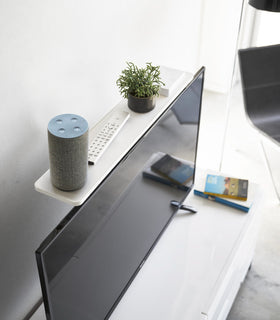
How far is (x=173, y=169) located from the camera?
1.89 metres

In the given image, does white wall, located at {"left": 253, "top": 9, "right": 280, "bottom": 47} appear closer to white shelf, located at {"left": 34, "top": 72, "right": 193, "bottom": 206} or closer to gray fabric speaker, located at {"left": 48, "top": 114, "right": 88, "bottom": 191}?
white shelf, located at {"left": 34, "top": 72, "right": 193, "bottom": 206}

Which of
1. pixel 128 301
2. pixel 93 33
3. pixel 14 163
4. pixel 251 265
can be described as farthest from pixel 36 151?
pixel 251 265

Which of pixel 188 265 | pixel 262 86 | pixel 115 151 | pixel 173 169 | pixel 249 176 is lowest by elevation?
pixel 249 176

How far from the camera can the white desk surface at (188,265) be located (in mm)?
1708

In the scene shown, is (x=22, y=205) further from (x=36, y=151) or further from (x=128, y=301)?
(x=128, y=301)

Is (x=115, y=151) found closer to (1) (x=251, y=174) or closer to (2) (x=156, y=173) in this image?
(2) (x=156, y=173)

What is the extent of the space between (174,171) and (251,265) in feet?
2.92

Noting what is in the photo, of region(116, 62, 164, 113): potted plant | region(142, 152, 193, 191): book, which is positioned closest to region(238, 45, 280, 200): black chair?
region(142, 152, 193, 191): book

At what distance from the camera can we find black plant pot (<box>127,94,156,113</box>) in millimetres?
1599

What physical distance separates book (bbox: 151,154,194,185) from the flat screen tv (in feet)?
0.06

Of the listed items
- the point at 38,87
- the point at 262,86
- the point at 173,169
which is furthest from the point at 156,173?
the point at 262,86

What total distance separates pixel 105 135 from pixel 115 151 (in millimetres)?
84

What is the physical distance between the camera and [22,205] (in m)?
1.61

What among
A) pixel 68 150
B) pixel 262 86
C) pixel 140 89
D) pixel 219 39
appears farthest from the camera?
pixel 219 39
